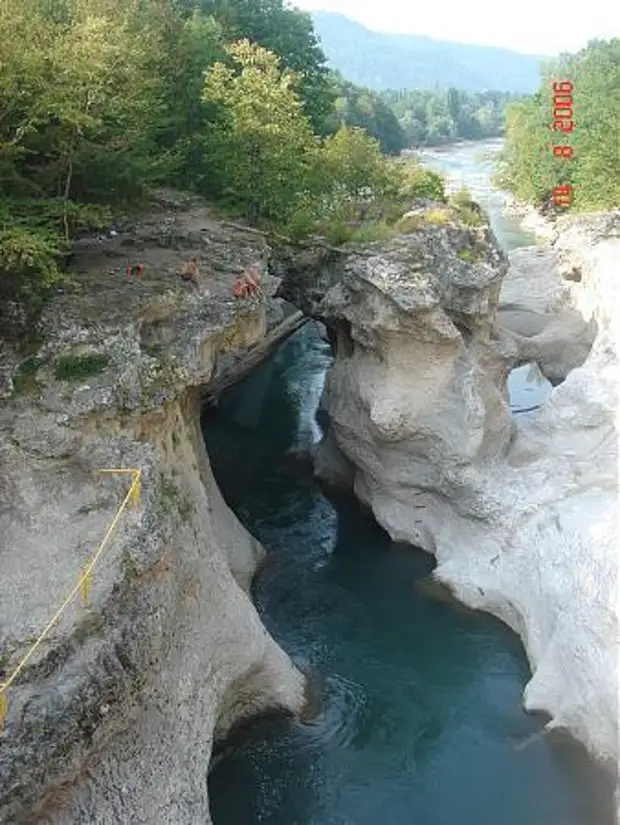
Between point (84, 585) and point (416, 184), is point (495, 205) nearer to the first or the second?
point (416, 184)

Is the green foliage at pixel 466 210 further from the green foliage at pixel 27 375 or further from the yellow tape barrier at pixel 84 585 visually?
the yellow tape barrier at pixel 84 585

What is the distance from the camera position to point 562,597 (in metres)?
18.2

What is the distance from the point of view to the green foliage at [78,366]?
49.6 feet

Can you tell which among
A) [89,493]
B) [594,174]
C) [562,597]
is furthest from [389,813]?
[594,174]

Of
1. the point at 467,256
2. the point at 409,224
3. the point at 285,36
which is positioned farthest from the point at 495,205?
the point at 467,256

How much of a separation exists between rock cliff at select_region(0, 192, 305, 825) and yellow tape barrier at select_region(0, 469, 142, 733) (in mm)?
104

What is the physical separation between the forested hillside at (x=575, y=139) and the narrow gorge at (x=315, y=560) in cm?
2133

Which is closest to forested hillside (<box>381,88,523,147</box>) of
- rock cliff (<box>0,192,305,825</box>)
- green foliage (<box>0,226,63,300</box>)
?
rock cliff (<box>0,192,305,825</box>)

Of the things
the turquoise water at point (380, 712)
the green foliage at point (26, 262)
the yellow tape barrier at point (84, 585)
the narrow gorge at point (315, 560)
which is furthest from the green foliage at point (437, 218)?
the yellow tape barrier at point (84, 585)

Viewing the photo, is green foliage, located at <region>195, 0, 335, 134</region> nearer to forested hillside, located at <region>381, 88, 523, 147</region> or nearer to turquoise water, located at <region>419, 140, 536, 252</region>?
turquoise water, located at <region>419, 140, 536, 252</region>

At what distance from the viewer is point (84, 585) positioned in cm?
1221

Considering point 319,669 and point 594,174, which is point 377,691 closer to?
point 319,669

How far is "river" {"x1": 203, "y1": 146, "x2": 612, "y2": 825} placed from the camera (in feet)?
49.1

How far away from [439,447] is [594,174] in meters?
→ 32.0
